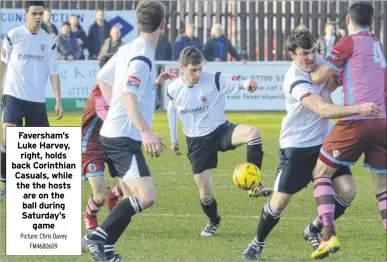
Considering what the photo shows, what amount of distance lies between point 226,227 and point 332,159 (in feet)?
8.28

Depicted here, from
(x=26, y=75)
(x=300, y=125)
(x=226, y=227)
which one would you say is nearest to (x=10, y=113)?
(x=26, y=75)

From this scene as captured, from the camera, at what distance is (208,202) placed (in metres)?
12.9

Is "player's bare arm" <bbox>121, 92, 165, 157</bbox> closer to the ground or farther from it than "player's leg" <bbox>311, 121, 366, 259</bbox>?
farther from it

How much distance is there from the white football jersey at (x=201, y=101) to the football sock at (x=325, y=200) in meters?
2.51

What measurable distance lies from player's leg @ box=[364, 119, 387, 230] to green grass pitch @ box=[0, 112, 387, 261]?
61 cm

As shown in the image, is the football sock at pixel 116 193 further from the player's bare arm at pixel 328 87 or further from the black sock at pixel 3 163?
the player's bare arm at pixel 328 87

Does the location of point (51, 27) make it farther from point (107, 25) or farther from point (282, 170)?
point (282, 170)

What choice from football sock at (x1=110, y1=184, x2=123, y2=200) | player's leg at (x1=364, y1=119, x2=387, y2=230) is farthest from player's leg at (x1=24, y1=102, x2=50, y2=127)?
player's leg at (x1=364, y1=119, x2=387, y2=230)

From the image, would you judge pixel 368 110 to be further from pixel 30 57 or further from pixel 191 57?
pixel 30 57

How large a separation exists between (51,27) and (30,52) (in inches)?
606

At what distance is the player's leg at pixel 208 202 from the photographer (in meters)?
12.7

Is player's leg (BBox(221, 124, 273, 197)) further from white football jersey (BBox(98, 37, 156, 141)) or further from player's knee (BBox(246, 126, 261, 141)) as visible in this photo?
white football jersey (BBox(98, 37, 156, 141))

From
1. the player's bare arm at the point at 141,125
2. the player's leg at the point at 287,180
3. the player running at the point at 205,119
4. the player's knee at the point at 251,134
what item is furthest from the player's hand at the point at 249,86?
the player's bare arm at the point at 141,125

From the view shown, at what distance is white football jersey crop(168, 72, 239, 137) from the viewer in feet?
43.6
